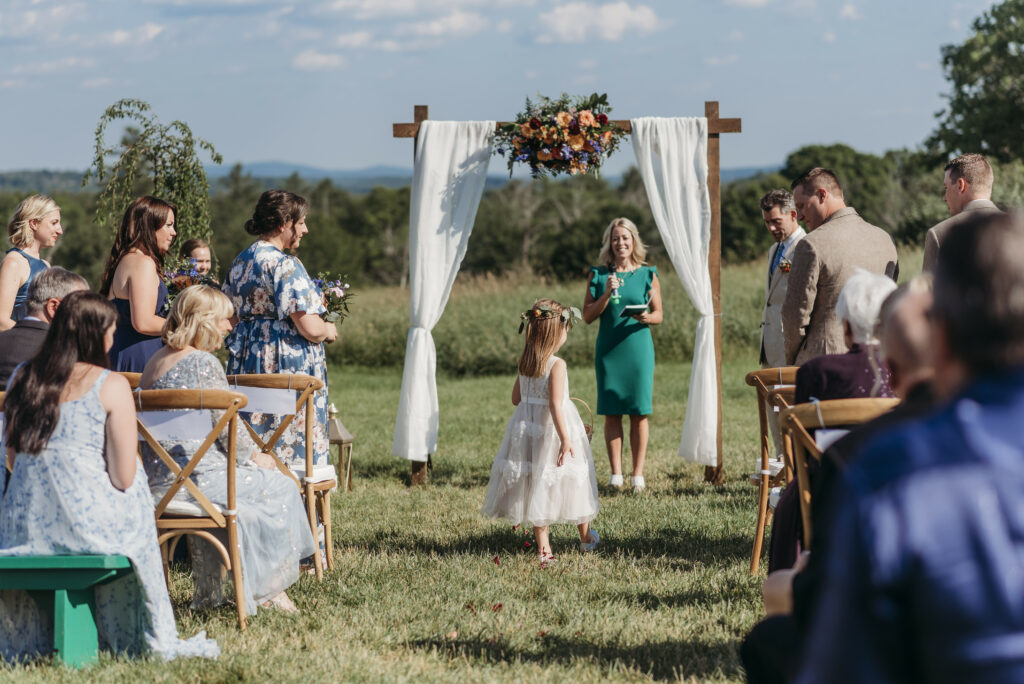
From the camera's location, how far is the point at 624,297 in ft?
25.6

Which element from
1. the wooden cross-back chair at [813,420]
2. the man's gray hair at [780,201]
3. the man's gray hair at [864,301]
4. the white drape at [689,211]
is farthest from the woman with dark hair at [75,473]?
the white drape at [689,211]

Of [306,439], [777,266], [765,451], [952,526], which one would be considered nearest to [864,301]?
[765,451]

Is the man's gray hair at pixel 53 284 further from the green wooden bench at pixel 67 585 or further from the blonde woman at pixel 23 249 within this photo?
the green wooden bench at pixel 67 585

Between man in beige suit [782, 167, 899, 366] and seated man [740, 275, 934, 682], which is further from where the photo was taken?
man in beige suit [782, 167, 899, 366]

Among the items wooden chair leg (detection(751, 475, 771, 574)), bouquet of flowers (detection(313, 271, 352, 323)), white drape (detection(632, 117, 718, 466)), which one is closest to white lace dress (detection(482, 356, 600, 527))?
wooden chair leg (detection(751, 475, 771, 574))

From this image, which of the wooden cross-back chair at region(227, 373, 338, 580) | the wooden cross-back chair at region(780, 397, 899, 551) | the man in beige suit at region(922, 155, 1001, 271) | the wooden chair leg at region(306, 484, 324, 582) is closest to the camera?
the wooden cross-back chair at region(780, 397, 899, 551)

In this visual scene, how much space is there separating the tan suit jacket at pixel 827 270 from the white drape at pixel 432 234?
3100 millimetres

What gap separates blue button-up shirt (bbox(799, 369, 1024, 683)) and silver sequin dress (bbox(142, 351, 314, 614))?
11.0ft

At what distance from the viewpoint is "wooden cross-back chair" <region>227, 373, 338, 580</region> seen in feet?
15.9

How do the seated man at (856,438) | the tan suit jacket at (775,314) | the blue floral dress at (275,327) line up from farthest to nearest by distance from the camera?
the tan suit jacket at (775,314) < the blue floral dress at (275,327) < the seated man at (856,438)

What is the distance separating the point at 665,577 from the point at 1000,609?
3837 mm

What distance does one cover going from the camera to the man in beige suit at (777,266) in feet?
23.2

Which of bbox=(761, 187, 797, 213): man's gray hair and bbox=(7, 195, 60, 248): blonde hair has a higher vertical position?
bbox=(761, 187, 797, 213): man's gray hair

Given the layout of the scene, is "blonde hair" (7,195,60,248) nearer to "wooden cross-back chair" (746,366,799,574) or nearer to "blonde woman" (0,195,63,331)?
"blonde woman" (0,195,63,331)
